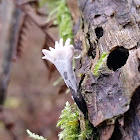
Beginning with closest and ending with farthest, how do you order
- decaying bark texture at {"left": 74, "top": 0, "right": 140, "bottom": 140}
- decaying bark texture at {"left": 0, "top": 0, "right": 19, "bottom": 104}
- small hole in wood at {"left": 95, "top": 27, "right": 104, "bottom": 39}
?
decaying bark texture at {"left": 74, "top": 0, "right": 140, "bottom": 140} < small hole in wood at {"left": 95, "top": 27, "right": 104, "bottom": 39} < decaying bark texture at {"left": 0, "top": 0, "right": 19, "bottom": 104}

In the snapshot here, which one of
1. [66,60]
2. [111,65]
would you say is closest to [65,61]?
[66,60]

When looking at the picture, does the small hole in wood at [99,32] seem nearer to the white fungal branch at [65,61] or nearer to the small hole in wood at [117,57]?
the small hole in wood at [117,57]

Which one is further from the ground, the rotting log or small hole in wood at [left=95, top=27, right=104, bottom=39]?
the rotting log

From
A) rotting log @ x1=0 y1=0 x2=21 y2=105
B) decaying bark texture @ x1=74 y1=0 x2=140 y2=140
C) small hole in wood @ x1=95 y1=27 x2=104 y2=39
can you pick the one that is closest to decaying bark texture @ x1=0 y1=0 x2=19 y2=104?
rotting log @ x1=0 y1=0 x2=21 y2=105

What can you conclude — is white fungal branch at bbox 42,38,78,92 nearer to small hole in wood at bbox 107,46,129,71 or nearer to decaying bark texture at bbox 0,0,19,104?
small hole in wood at bbox 107,46,129,71

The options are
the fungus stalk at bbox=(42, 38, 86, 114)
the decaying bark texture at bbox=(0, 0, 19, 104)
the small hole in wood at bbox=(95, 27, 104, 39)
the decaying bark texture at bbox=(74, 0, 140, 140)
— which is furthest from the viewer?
the decaying bark texture at bbox=(0, 0, 19, 104)

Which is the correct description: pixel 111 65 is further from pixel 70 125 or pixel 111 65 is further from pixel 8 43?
pixel 8 43

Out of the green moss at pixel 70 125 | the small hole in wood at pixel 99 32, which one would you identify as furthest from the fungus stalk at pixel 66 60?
the small hole in wood at pixel 99 32

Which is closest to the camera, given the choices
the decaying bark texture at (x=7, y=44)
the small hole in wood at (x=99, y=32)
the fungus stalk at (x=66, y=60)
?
the fungus stalk at (x=66, y=60)
